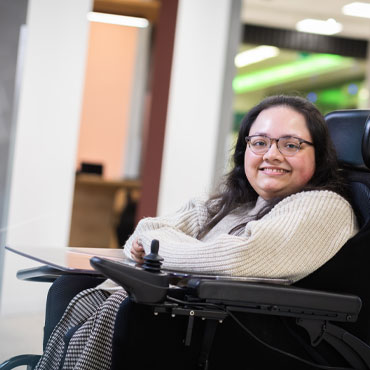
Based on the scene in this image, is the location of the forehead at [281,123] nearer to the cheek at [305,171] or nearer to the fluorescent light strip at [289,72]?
→ the cheek at [305,171]

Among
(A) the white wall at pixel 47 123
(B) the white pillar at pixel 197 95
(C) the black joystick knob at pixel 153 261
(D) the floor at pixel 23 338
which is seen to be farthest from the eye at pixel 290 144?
(B) the white pillar at pixel 197 95

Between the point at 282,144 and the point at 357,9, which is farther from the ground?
the point at 357,9

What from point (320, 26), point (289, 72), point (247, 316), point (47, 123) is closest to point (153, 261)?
point (247, 316)

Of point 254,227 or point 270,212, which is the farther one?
point 270,212

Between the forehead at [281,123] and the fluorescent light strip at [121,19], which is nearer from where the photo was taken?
the forehead at [281,123]

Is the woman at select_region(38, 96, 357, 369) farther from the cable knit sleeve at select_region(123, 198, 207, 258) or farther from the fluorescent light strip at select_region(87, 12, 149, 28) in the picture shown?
the fluorescent light strip at select_region(87, 12, 149, 28)

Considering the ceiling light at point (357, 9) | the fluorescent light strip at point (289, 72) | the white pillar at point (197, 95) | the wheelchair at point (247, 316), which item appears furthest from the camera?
the fluorescent light strip at point (289, 72)

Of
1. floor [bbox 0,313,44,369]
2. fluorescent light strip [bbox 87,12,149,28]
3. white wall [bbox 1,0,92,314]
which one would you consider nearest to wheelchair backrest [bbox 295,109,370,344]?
floor [bbox 0,313,44,369]

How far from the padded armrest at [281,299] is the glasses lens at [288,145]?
44 centimetres

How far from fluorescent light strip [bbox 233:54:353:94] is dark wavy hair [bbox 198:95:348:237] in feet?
27.5

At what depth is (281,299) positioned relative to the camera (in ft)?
5.24

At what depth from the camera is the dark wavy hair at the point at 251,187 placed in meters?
1.96

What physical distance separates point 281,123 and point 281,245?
41 centimetres

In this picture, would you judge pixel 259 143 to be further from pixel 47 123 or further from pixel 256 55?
pixel 256 55
